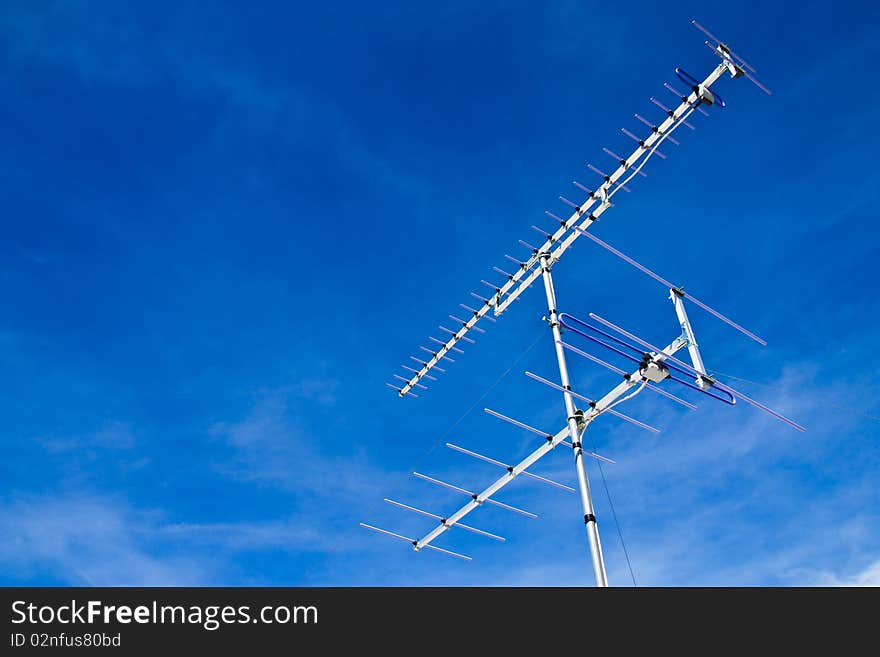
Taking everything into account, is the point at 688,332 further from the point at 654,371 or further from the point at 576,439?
the point at 576,439

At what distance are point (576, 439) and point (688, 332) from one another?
238 centimetres

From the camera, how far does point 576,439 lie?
30.6 ft

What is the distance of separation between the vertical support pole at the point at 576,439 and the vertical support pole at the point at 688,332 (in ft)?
6.09

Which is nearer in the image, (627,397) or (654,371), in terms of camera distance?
(654,371)

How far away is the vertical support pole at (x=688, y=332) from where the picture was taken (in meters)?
9.23

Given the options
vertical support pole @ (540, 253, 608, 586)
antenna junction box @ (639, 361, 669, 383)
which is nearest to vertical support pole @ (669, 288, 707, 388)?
antenna junction box @ (639, 361, 669, 383)

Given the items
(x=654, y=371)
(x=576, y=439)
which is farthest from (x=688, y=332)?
(x=576, y=439)

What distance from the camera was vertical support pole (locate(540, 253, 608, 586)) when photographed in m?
8.02

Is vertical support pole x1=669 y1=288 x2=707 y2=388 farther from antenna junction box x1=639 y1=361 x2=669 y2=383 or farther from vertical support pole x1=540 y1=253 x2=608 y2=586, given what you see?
vertical support pole x1=540 y1=253 x2=608 y2=586

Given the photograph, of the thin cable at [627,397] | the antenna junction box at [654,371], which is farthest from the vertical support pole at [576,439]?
the antenna junction box at [654,371]
